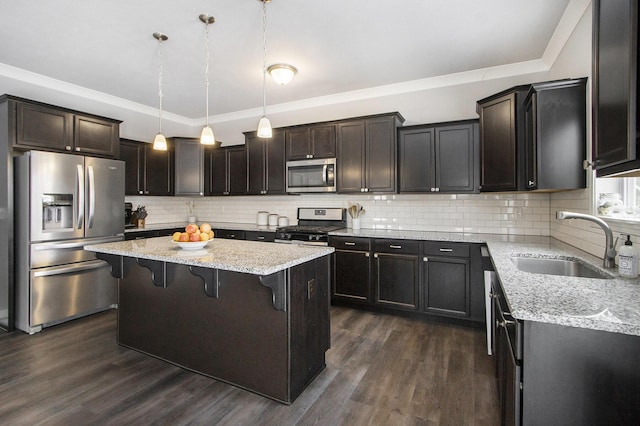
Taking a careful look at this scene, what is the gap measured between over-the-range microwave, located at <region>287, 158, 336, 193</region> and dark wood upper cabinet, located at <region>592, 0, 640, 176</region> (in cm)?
301

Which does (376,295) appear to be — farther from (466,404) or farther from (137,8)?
(137,8)

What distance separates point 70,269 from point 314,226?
292cm

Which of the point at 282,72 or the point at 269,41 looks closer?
the point at 269,41

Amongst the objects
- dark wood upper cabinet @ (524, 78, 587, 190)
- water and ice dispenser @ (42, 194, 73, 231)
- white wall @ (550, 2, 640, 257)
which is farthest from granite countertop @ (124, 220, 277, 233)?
white wall @ (550, 2, 640, 257)

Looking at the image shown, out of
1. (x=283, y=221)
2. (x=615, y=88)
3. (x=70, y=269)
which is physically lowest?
(x=70, y=269)

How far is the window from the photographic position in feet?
6.82

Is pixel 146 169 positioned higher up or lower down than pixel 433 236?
higher up

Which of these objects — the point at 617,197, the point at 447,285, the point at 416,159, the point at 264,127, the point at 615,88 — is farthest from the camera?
the point at 416,159

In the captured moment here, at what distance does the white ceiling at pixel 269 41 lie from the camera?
254 cm

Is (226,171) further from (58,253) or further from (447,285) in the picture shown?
→ (447,285)

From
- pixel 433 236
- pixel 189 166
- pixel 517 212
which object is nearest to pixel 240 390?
pixel 433 236

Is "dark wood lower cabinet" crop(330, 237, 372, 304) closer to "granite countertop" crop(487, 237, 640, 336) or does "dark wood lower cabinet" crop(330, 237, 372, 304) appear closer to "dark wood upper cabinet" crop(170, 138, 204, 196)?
"granite countertop" crop(487, 237, 640, 336)

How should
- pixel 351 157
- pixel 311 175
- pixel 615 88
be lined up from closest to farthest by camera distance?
pixel 615 88
pixel 351 157
pixel 311 175

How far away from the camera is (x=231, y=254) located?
7.15ft
